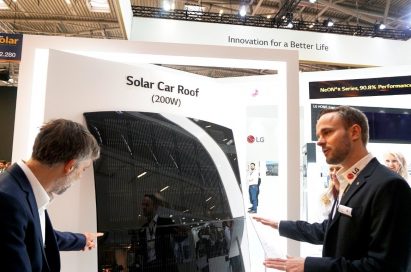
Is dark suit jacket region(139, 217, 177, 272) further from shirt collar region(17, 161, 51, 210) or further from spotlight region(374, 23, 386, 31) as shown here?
spotlight region(374, 23, 386, 31)

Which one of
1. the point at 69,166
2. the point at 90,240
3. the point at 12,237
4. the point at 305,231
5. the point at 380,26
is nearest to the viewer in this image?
the point at 12,237

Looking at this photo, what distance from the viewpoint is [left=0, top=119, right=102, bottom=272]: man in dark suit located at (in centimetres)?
115

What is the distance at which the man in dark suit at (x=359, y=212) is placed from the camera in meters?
1.37

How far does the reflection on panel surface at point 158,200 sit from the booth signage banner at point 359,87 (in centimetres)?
363

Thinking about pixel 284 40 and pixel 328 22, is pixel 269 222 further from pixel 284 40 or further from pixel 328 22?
pixel 328 22

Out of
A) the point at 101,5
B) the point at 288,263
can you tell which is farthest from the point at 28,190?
the point at 101,5

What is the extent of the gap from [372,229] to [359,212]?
0.08m

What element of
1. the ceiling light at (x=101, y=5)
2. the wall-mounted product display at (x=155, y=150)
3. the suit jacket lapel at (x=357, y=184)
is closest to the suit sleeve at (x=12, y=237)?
the wall-mounted product display at (x=155, y=150)

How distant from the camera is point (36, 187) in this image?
1326 mm

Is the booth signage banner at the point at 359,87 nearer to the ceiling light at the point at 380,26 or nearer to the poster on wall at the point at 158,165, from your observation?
the ceiling light at the point at 380,26

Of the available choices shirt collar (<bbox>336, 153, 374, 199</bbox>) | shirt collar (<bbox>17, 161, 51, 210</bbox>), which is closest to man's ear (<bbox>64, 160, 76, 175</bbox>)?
shirt collar (<bbox>17, 161, 51, 210</bbox>)

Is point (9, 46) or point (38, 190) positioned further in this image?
point (9, 46)

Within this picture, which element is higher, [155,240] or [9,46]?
[9,46]

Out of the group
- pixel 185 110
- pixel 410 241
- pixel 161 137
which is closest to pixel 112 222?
pixel 161 137
